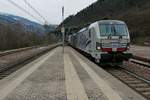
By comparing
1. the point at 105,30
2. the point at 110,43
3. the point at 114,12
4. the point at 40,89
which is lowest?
the point at 40,89

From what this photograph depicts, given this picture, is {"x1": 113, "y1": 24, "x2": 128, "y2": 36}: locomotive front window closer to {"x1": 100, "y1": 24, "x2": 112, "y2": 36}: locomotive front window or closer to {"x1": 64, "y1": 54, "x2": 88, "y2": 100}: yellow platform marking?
{"x1": 100, "y1": 24, "x2": 112, "y2": 36}: locomotive front window

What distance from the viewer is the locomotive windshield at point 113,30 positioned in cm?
1983

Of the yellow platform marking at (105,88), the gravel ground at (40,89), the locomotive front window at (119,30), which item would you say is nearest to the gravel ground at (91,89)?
the yellow platform marking at (105,88)

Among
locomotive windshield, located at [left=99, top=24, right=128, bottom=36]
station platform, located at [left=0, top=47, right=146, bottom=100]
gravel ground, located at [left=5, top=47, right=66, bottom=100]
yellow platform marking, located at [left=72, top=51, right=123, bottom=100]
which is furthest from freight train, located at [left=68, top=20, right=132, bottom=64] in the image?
gravel ground, located at [left=5, top=47, right=66, bottom=100]

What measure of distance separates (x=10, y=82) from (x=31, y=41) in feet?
221

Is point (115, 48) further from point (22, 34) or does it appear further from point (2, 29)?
point (22, 34)

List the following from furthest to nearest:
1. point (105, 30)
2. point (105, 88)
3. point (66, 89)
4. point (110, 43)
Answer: point (105, 30) < point (110, 43) < point (105, 88) < point (66, 89)

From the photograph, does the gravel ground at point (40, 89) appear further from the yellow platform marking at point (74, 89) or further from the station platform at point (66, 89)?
the yellow platform marking at point (74, 89)

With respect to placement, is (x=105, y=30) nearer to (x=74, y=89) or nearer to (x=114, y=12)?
(x=74, y=89)

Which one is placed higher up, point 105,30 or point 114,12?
point 114,12

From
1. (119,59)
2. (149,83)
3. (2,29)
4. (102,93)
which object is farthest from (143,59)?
(2,29)

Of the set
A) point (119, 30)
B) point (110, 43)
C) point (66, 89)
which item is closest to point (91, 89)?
point (66, 89)

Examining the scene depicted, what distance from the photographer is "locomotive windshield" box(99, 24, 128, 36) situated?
19828 mm

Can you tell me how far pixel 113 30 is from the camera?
65.9 feet
